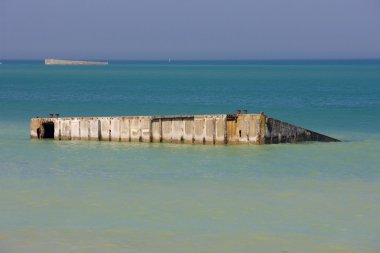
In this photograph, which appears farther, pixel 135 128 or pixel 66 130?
pixel 66 130

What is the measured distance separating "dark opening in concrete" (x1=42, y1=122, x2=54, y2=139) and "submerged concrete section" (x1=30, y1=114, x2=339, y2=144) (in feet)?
0.26

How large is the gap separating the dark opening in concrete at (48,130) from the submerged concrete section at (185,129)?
0.08 m

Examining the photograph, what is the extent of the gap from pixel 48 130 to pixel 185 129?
24.3ft

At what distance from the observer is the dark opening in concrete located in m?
42.2

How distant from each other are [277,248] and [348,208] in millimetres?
5183

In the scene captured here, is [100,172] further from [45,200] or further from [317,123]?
[317,123]

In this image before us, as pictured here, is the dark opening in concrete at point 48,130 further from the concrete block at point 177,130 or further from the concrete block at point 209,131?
the concrete block at point 209,131

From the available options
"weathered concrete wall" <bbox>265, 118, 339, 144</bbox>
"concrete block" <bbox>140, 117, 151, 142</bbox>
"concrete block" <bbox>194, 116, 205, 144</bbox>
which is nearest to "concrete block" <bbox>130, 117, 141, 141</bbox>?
"concrete block" <bbox>140, 117, 151, 142</bbox>

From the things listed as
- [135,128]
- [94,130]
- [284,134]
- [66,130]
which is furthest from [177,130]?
[66,130]

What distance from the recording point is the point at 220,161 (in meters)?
35.1

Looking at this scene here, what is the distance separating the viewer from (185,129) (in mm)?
39031

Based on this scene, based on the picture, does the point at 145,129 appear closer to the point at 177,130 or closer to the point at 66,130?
the point at 177,130

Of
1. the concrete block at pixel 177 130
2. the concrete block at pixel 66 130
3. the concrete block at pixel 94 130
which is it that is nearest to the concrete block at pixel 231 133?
the concrete block at pixel 177 130

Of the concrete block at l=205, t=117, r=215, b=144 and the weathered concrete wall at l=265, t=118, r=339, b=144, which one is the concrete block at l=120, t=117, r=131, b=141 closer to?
the concrete block at l=205, t=117, r=215, b=144
